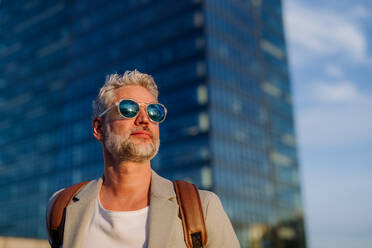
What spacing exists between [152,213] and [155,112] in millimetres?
892

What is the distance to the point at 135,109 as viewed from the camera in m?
3.42

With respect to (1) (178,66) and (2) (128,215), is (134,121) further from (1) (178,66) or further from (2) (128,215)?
(1) (178,66)

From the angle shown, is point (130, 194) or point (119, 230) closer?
point (119, 230)

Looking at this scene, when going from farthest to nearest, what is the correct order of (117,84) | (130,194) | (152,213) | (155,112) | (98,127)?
(98,127), (117,84), (155,112), (130,194), (152,213)

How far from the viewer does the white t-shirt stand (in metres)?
3.04

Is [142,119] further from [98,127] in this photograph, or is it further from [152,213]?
[152,213]

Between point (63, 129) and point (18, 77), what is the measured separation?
61.1ft

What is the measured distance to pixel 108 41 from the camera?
5688cm

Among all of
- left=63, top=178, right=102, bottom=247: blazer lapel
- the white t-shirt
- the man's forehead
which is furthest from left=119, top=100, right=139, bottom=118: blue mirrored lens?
the white t-shirt

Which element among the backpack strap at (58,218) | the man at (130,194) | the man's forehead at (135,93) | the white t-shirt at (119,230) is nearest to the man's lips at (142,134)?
the man at (130,194)

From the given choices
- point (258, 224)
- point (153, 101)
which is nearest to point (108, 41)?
point (258, 224)

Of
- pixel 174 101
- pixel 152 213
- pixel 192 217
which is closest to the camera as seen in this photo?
pixel 192 217

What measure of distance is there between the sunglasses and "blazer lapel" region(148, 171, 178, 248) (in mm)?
581

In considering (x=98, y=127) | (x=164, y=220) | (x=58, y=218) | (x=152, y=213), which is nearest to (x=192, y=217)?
(x=164, y=220)
